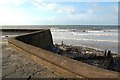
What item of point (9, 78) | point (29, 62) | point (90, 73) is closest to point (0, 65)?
point (29, 62)

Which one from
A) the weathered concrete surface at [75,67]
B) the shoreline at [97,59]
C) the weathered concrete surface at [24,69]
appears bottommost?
the shoreline at [97,59]

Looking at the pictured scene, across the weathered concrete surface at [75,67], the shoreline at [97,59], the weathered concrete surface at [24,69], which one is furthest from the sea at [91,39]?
the weathered concrete surface at [75,67]

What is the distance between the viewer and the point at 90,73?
9.06 feet

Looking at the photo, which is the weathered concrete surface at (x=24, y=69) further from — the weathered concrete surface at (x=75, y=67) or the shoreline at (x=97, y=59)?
the shoreline at (x=97, y=59)

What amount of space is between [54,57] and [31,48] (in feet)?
4.37

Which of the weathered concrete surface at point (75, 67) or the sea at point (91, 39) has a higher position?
the weathered concrete surface at point (75, 67)

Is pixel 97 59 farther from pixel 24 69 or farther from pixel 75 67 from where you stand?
pixel 75 67

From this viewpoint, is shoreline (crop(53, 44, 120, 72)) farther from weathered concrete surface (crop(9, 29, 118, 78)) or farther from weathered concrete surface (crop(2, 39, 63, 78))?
weathered concrete surface (crop(9, 29, 118, 78))

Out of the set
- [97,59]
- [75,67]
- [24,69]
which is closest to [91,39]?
[97,59]

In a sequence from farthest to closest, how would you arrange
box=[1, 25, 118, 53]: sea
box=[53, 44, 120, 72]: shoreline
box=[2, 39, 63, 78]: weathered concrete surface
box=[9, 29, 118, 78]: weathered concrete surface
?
box=[1, 25, 118, 53]: sea < box=[53, 44, 120, 72]: shoreline < box=[2, 39, 63, 78]: weathered concrete surface < box=[9, 29, 118, 78]: weathered concrete surface

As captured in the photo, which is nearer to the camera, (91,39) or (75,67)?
(75,67)

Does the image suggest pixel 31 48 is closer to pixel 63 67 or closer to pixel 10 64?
pixel 10 64

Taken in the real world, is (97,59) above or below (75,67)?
below

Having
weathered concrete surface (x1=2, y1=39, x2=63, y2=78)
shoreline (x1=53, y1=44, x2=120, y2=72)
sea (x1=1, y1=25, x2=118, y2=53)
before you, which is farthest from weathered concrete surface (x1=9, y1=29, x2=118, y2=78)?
sea (x1=1, y1=25, x2=118, y2=53)
